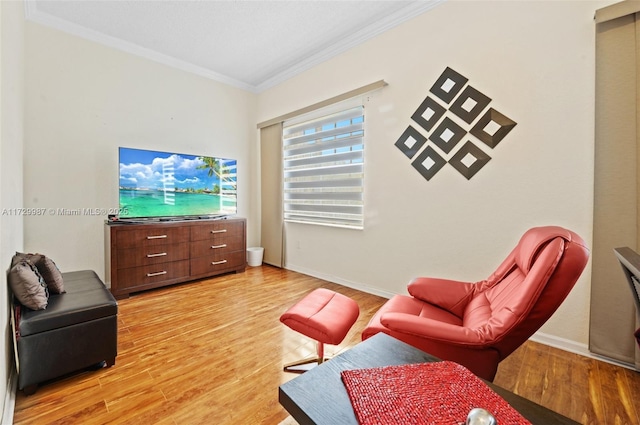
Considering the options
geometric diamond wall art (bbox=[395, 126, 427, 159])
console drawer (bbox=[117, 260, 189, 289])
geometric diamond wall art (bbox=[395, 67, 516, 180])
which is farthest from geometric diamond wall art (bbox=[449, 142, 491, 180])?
console drawer (bbox=[117, 260, 189, 289])

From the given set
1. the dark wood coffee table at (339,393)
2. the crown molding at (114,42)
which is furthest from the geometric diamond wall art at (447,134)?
the crown molding at (114,42)

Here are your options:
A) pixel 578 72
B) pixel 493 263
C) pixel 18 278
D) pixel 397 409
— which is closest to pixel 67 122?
pixel 18 278

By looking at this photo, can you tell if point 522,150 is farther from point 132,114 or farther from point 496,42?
point 132,114

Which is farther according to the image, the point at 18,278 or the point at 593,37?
the point at 593,37

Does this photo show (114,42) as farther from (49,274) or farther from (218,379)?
(218,379)

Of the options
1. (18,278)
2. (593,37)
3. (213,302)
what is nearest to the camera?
(18,278)

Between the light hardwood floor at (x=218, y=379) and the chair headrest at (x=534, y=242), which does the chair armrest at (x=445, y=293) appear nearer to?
the chair headrest at (x=534, y=242)

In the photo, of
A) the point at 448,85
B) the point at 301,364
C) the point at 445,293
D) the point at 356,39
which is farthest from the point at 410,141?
the point at 301,364

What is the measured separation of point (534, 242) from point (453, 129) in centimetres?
148

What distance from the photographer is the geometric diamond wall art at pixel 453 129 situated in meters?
2.34

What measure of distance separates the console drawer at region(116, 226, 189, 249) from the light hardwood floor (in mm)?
829

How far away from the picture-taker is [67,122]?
301cm

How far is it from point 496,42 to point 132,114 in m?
3.96

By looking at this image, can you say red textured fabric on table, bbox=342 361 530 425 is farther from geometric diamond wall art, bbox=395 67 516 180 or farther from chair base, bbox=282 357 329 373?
geometric diamond wall art, bbox=395 67 516 180
